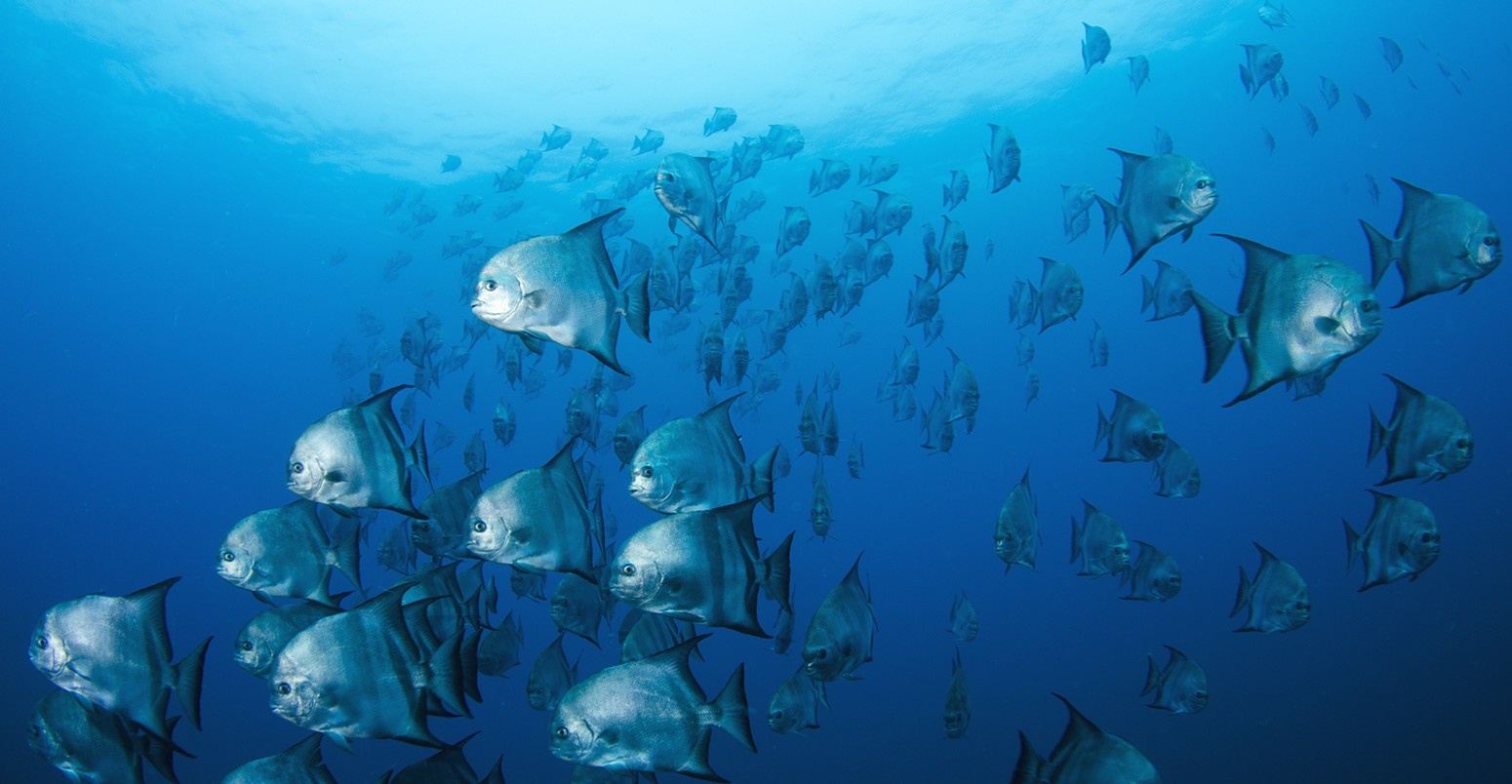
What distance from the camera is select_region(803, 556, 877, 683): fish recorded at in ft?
12.7

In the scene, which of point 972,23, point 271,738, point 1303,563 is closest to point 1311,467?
point 1303,563

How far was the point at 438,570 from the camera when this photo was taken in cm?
362

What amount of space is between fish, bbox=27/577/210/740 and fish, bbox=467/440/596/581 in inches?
45.8

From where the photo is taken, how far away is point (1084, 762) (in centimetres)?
296

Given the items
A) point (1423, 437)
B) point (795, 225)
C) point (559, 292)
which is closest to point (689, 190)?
point (559, 292)

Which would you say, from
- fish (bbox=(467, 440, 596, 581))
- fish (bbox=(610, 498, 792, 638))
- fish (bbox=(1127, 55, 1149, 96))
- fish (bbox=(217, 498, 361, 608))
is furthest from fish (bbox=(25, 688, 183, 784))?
fish (bbox=(1127, 55, 1149, 96))

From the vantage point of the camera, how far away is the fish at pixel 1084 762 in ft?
9.59

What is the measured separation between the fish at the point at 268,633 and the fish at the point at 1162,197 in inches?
178

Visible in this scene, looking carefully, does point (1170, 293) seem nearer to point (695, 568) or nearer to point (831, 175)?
point (831, 175)

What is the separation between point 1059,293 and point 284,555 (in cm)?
639

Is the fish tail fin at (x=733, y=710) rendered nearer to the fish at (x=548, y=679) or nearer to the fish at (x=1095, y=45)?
the fish at (x=548, y=679)

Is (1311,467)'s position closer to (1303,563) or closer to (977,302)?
(1303,563)

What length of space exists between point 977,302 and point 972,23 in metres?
39.1

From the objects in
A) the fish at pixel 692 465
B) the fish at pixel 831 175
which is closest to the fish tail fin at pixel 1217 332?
the fish at pixel 692 465
